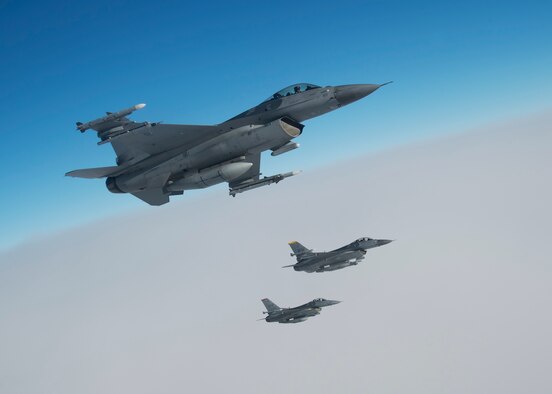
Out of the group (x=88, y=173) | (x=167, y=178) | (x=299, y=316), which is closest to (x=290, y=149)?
(x=167, y=178)

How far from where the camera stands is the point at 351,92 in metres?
20.0

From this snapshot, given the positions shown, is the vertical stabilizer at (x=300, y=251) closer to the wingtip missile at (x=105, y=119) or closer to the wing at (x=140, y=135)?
the wing at (x=140, y=135)

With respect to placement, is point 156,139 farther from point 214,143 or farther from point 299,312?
point 299,312

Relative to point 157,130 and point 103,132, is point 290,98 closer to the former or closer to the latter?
point 157,130

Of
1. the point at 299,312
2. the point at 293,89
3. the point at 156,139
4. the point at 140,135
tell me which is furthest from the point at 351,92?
the point at 299,312

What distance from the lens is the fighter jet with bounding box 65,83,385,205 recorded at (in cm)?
2014

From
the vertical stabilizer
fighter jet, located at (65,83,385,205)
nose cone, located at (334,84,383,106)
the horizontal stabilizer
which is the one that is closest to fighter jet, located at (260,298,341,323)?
the vertical stabilizer

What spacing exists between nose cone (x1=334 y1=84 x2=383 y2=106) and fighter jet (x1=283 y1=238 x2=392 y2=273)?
58.4 ft

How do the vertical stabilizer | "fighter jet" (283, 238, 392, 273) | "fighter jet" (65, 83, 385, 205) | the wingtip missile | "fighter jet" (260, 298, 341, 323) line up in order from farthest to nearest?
the vertical stabilizer
"fighter jet" (260, 298, 341, 323)
"fighter jet" (283, 238, 392, 273)
"fighter jet" (65, 83, 385, 205)
the wingtip missile

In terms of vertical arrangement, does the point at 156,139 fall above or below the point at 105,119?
below

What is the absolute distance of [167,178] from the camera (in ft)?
71.2

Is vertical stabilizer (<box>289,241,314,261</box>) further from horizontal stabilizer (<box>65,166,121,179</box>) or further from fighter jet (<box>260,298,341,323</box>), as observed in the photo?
horizontal stabilizer (<box>65,166,121,179</box>)

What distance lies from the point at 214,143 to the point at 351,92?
8410mm

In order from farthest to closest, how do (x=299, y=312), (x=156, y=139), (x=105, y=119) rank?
(x=299, y=312), (x=156, y=139), (x=105, y=119)
